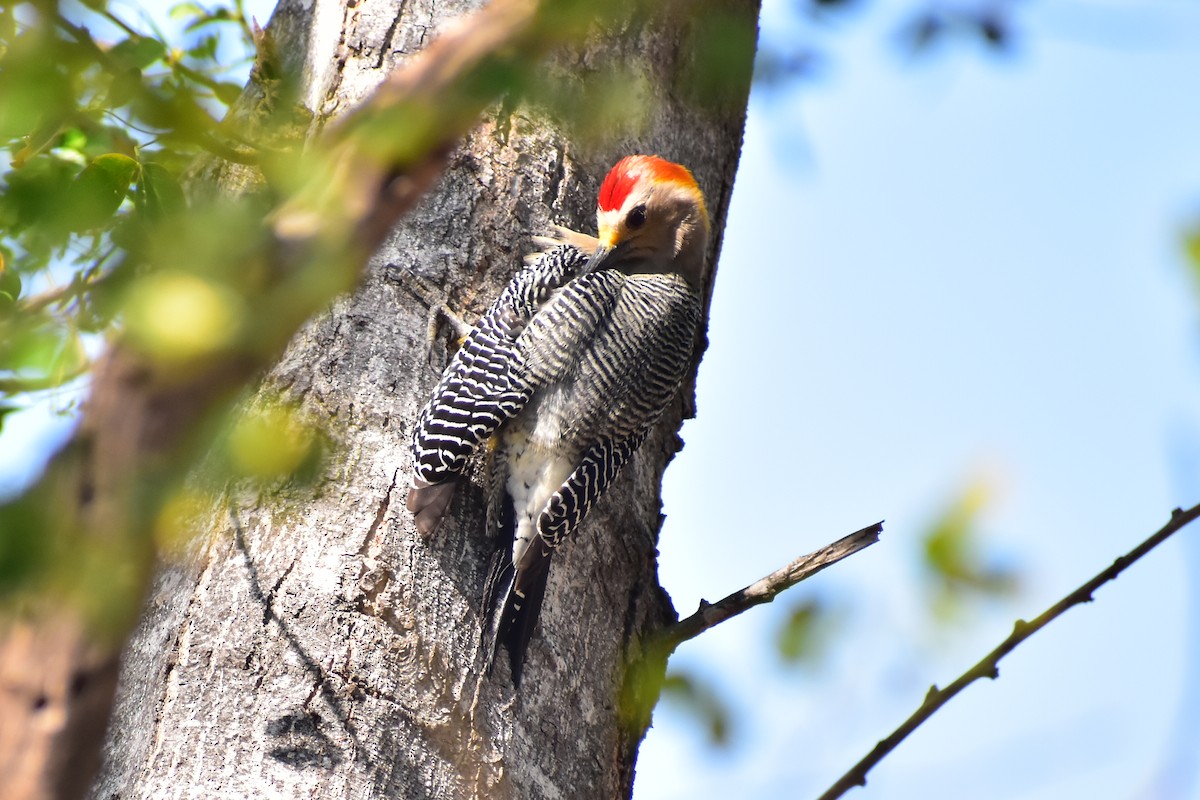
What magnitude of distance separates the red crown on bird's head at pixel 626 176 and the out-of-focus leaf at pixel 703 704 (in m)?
1.94

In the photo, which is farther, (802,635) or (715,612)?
(715,612)

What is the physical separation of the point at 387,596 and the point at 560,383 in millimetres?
1068

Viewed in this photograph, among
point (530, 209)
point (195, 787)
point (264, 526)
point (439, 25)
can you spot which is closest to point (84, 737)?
point (195, 787)

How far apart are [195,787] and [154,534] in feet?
4.92

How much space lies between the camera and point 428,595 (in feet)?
8.75

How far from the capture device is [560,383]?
3494 mm

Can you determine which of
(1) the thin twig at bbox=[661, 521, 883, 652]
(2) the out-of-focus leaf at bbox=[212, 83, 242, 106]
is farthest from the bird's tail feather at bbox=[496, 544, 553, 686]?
(2) the out-of-focus leaf at bbox=[212, 83, 242, 106]

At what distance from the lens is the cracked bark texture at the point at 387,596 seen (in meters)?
2.35

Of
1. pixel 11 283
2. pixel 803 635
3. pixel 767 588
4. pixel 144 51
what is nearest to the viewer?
pixel 803 635

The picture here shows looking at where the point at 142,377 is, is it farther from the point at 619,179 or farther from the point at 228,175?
the point at 619,179

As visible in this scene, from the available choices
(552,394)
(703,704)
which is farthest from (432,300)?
(703,704)

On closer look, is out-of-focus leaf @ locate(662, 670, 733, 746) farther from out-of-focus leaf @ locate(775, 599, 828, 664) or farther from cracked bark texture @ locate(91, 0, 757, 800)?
cracked bark texture @ locate(91, 0, 757, 800)

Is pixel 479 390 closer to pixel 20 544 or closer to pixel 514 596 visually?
pixel 514 596

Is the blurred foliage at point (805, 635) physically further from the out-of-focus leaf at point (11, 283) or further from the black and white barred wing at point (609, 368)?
the out-of-focus leaf at point (11, 283)
